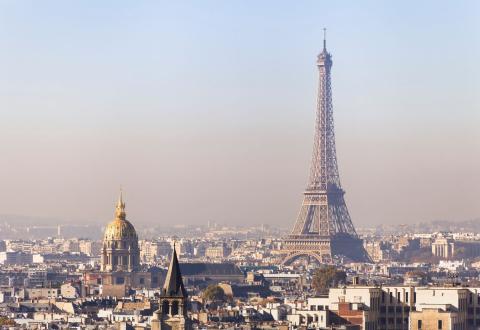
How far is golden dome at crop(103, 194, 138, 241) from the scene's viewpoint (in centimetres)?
16738

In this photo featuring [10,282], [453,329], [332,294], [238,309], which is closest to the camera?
[453,329]

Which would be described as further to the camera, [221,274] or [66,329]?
[221,274]

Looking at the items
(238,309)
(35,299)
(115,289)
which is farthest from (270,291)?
(238,309)

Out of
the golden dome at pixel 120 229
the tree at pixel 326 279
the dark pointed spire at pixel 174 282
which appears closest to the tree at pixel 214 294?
the tree at pixel 326 279

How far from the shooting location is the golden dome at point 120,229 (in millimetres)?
167375

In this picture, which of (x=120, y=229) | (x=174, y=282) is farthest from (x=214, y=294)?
(x=174, y=282)

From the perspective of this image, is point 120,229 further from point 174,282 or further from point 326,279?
point 174,282

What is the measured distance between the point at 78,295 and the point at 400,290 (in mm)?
Answer: 68819

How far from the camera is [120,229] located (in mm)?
167375

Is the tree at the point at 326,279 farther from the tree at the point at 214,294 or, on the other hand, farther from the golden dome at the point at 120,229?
the golden dome at the point at 120,229

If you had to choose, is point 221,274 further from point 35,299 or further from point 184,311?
point 184,311

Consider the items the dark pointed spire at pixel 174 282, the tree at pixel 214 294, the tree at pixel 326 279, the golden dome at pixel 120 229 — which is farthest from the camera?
the golden dome at pixel 120 229

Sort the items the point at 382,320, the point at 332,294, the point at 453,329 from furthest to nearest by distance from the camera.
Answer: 1. the point at 332,294
2. the point at 382,320
3. the point at 453,329

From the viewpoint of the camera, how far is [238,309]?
340ft
